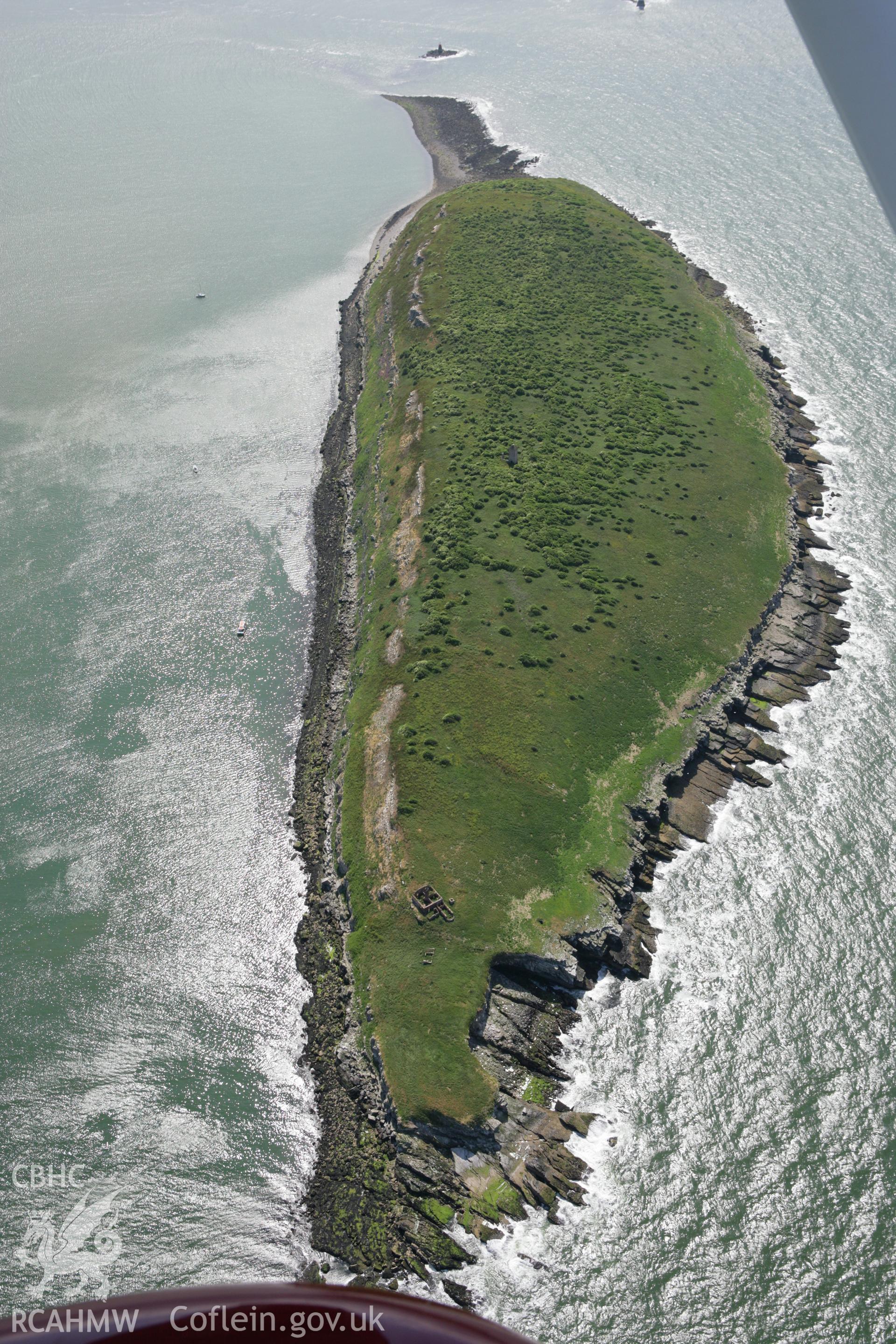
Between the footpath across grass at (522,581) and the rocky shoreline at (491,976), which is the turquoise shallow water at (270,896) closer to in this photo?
the rocky shoreline at (491,976)

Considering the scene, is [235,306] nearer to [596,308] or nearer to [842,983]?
[596,308]

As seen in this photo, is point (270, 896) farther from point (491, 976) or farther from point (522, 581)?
point (522, 581)

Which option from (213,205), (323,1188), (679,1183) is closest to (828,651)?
(679,1183)

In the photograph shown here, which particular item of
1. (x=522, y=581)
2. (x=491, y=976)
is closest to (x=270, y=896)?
(x=491, y=976)

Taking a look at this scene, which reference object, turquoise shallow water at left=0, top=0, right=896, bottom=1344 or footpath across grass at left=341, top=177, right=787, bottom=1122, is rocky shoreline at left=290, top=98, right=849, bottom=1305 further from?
turquoise shallow water at left=0, top=0, right=896, bottom=1344

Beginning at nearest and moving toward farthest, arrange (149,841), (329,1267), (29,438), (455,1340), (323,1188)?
(455,1340)
(329,1267)
(323,1188)
(149,841)
(29,438)

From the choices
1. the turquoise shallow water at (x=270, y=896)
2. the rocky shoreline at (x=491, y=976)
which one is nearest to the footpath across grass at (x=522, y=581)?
the rocky shoreline at (x=491, y=976)
